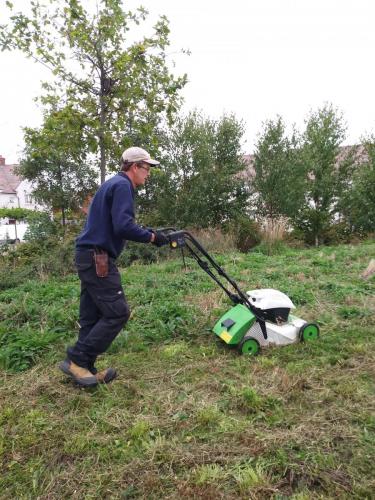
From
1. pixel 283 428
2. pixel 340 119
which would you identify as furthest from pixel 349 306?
pixel 340 119

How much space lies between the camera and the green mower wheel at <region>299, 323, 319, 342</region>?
4137 mm

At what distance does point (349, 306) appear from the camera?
5.18 m

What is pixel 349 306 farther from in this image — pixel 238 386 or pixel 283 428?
pixel 283 428

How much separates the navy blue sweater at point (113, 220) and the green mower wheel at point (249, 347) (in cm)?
153

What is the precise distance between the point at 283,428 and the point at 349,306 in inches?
116

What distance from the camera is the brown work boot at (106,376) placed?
3453mm

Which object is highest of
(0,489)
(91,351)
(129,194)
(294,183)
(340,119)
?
(340,119)

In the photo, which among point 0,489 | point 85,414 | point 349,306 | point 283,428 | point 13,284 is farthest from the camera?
point 13,284

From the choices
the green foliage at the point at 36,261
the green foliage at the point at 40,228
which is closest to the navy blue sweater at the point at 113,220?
the green foliage at the point at 36,261

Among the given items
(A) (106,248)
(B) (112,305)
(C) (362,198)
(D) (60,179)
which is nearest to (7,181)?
(D) (60,179)

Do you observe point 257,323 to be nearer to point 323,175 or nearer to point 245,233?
point 245,233

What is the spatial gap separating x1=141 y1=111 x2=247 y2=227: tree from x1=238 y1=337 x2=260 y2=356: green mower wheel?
8599 mm

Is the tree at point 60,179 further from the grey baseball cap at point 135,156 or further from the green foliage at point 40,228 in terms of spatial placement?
the grey baseball cap at point 135,156

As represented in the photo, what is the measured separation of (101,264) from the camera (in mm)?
3146
